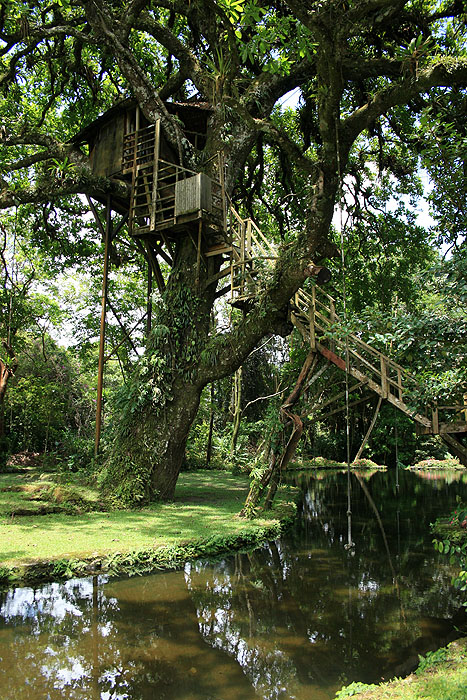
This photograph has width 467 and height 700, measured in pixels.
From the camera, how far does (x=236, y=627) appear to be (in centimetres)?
610

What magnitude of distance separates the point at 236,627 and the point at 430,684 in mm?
2553

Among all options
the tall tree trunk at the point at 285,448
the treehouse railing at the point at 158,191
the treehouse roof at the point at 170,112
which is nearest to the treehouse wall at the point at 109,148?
the treehouse roof at the point at 170,112

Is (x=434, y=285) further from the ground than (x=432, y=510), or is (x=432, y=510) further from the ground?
(x=434, y=285)

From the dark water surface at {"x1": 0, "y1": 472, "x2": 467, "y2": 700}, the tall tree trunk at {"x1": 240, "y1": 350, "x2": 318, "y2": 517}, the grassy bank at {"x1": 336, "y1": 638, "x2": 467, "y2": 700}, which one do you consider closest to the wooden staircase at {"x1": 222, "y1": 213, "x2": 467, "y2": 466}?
the tall tree trunk at {"x1": 240, "y1": 350, "x2": 318, "y2": 517}

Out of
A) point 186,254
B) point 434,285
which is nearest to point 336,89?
point 434,285

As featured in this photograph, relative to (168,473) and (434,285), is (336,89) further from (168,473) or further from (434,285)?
(168,473)

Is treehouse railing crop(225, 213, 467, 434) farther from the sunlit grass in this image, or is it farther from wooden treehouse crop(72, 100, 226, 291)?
the sunlit grass

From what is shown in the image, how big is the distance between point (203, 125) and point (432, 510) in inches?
516

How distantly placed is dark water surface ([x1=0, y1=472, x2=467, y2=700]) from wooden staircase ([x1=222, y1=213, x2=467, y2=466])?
8.06ft

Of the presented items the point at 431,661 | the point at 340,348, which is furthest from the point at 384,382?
the point at 431,661

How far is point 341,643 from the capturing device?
566 cm

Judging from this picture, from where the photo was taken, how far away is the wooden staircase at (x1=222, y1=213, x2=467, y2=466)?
984 cm

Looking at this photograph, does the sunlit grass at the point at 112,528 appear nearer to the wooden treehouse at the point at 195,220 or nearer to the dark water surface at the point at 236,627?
the dark water surface at the point at 236,627

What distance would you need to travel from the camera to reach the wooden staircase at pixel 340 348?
9.84 metres
